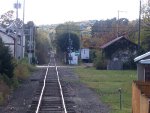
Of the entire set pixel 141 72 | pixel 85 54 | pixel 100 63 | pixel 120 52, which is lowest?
pixel 100 63

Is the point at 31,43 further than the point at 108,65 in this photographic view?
Yes

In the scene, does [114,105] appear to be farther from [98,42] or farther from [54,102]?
[98,42]

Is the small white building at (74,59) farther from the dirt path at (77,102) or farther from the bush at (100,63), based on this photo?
the dirt path at (77,102)

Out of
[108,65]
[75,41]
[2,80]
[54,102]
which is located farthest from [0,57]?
[75,41]

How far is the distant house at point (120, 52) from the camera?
7150 centimetres

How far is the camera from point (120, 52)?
73688 mm

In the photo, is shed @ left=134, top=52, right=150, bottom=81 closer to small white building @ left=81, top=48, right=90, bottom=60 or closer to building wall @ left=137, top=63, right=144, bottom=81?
building wall @ left=137, top=63, right=144, bottom=81

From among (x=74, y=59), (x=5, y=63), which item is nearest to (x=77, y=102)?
(x=5, y=63)

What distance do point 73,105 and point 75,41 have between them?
8145 cm

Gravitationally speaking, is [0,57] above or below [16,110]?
above

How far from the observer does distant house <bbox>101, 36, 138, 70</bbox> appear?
71500mm

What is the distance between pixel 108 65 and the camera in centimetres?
7112

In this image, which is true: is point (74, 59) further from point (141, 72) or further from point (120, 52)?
point (141, 72)

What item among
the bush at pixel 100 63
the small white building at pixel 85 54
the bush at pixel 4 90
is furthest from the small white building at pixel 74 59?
the bush at pixel 4 90
